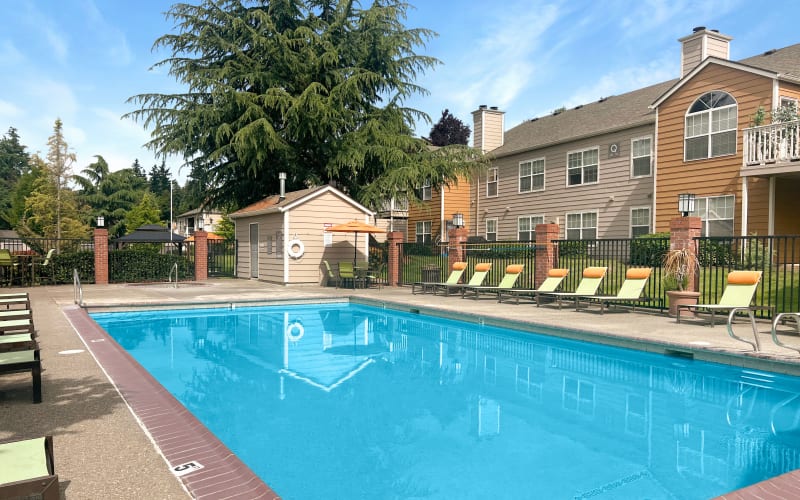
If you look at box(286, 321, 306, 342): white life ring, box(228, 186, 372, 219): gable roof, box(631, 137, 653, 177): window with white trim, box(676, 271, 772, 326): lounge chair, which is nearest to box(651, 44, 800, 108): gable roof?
box(631, 137, 653, 177): window with white trim

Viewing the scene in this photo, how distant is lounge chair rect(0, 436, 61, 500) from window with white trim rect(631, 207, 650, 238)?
21.1 m

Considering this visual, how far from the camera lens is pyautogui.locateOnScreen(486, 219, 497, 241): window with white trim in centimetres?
2814

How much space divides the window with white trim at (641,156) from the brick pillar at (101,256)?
20.1 m

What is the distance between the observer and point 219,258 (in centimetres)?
2567

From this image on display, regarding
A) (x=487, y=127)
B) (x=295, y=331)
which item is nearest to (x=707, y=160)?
(x=487, y=127)

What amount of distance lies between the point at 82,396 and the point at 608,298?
10.2 m

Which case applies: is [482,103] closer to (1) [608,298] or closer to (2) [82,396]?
(1) [608,298]

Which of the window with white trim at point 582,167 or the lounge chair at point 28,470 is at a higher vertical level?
the window with white trim at point 582,167

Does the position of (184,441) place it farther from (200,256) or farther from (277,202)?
(200,256)

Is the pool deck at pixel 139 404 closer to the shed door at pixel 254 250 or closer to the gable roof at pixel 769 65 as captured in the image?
the gable roof at pixel 769 65

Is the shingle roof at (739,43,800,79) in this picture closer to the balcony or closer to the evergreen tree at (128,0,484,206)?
the balcony

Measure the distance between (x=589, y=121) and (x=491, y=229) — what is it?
24.2 ft

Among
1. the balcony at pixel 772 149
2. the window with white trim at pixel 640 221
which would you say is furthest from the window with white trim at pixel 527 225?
the balcony at pixel 772 149

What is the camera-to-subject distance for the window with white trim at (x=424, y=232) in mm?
32000
